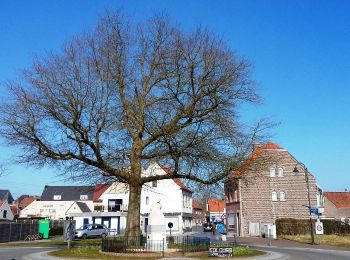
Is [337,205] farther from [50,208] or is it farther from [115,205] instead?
[50,208]

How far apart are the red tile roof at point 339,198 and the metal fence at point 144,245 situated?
4993 centimetres

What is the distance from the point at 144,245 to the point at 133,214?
209cm

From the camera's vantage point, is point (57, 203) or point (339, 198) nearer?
point (339, 198)

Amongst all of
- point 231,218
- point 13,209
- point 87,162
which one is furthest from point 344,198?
point 13,209

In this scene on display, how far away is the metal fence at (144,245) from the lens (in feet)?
80.9

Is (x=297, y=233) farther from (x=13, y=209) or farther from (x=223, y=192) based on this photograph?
(x=13, y=209)

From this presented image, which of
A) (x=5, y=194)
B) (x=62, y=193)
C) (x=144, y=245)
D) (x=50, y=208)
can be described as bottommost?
(x=144, y=245)

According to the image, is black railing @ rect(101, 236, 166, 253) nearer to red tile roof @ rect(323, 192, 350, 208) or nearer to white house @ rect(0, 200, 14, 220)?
red tile roof @ rect(323, 192, 350, 208)

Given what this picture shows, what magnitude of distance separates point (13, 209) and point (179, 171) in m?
82.0

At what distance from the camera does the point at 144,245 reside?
25.5 m

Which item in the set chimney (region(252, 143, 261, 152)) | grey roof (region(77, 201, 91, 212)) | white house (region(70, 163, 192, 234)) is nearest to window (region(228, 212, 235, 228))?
white house (region(70, 163, 192, 234))

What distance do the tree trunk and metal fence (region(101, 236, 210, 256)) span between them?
2.19ft

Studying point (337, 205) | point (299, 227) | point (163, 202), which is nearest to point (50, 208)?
point (163, 202)

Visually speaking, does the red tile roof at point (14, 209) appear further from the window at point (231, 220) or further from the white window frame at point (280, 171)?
the white window frame at point (280, 171)
